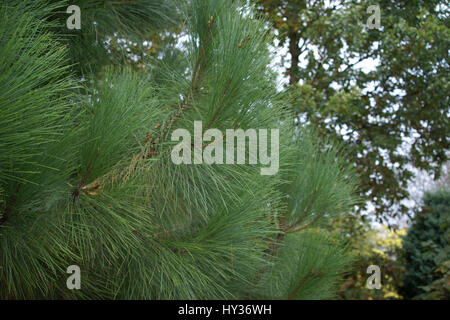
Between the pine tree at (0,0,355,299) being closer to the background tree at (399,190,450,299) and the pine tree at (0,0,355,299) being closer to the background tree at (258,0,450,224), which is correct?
the background tree at (258,0,450,224)

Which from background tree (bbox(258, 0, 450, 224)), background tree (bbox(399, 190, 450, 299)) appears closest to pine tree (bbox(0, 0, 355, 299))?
background tree (bbox(258, 0, 450, 224))

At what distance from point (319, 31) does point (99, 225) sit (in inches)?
101

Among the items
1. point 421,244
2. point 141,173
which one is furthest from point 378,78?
point 141,173

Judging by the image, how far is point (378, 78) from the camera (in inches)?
136

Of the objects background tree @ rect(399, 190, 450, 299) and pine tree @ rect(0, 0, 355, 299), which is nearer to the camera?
pine tree @ rect(0, 0, 355, 299)

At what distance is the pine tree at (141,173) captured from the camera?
3.57ft

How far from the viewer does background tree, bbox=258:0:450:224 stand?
326cm

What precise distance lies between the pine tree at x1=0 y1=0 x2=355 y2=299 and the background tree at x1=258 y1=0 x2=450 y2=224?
59.5 inches

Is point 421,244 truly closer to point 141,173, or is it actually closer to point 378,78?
point 378,78

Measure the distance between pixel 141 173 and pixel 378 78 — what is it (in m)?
2.63

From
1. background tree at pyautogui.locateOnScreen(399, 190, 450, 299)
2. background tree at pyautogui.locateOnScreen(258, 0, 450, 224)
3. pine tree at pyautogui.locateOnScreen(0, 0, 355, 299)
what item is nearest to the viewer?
pine tree at pyautogui.locateOnScreen(0, 0, 355, 299)
